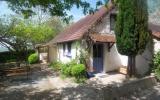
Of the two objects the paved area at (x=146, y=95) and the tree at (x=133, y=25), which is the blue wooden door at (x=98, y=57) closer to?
the tree at (x=133, y=25)

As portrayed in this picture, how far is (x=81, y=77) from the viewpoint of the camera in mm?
15758

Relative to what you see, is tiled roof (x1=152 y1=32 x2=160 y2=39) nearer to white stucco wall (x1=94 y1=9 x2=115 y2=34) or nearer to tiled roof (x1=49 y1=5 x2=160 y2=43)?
tiled roof (x1=49 y1=5 x2=160 y2=43)

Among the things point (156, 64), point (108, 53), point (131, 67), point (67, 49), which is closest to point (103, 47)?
point (108, 53)

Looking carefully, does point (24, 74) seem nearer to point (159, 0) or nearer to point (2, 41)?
point (2, 41)

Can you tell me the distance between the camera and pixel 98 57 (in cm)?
1791

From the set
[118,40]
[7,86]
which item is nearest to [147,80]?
[118,40]

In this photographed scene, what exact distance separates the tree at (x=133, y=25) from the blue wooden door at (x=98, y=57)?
11.9ft

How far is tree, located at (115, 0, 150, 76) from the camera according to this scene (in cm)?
1400

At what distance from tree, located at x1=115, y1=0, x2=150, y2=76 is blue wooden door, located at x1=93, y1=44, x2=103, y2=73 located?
364cm

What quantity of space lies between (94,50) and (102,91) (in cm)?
597

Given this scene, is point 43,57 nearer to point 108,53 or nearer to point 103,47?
point 103,47

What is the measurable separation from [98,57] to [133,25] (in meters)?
4.75

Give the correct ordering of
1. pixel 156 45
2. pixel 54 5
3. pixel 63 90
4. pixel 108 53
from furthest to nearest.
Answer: pixel 108 53
pixel 156 45
pixel 63 90
pixel 54 5

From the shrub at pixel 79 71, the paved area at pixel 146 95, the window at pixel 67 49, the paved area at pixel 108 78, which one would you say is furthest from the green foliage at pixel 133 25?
the window at pixel 67 49
